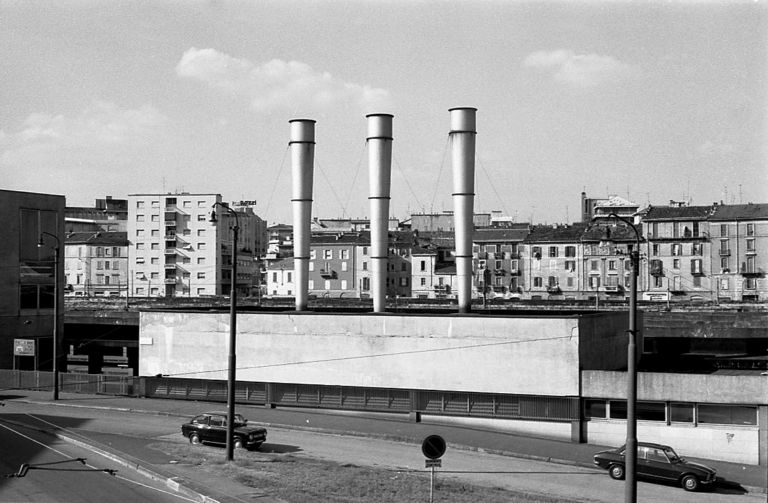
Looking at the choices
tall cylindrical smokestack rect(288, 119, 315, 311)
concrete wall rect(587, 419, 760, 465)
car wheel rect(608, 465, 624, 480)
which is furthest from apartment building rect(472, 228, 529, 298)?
car wheel rect(608, 465, 624, 480)

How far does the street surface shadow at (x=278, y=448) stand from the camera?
102 ft

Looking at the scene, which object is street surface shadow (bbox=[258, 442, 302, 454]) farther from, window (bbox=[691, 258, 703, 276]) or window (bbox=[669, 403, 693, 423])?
window (bbox=[691, 258, 703, 276])

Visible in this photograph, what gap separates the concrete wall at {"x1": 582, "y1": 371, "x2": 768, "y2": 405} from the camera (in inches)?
1248

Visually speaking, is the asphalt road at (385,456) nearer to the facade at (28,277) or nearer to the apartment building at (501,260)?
the facade at (28,277)

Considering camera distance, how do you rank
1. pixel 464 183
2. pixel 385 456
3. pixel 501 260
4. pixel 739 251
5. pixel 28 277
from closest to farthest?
pixel 385 456 < pixel 464 183 < pixel 28 277 < pixel 739 251 < pixel 501 260

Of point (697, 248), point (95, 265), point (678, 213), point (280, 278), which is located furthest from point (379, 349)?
point (95, 265)

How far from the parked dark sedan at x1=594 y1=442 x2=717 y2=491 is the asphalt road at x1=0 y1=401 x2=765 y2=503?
34 cm

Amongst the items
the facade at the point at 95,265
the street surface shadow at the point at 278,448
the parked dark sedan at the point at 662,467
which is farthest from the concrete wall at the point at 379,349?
the facade at the point at 95,265

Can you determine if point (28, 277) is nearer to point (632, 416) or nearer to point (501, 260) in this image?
point (632, 416)

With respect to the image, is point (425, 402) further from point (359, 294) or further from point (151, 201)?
point (151, 201)

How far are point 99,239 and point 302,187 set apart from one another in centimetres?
8228

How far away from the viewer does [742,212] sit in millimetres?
93438

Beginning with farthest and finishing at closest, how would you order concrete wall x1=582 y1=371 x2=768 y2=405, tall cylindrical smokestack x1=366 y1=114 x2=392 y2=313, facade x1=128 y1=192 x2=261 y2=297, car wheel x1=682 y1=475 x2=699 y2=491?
facade x1=128 y1=192 x2=261 y2=297 → tall cylindrical smokestack x1=366 y1=114 x2=392 y2=313 → concrete wall x1=582 y1=371 x2=768 y2=405 → car wheel x1=682 y1=475 x2=699 y2=491

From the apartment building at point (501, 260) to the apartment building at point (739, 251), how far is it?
23732 mm
